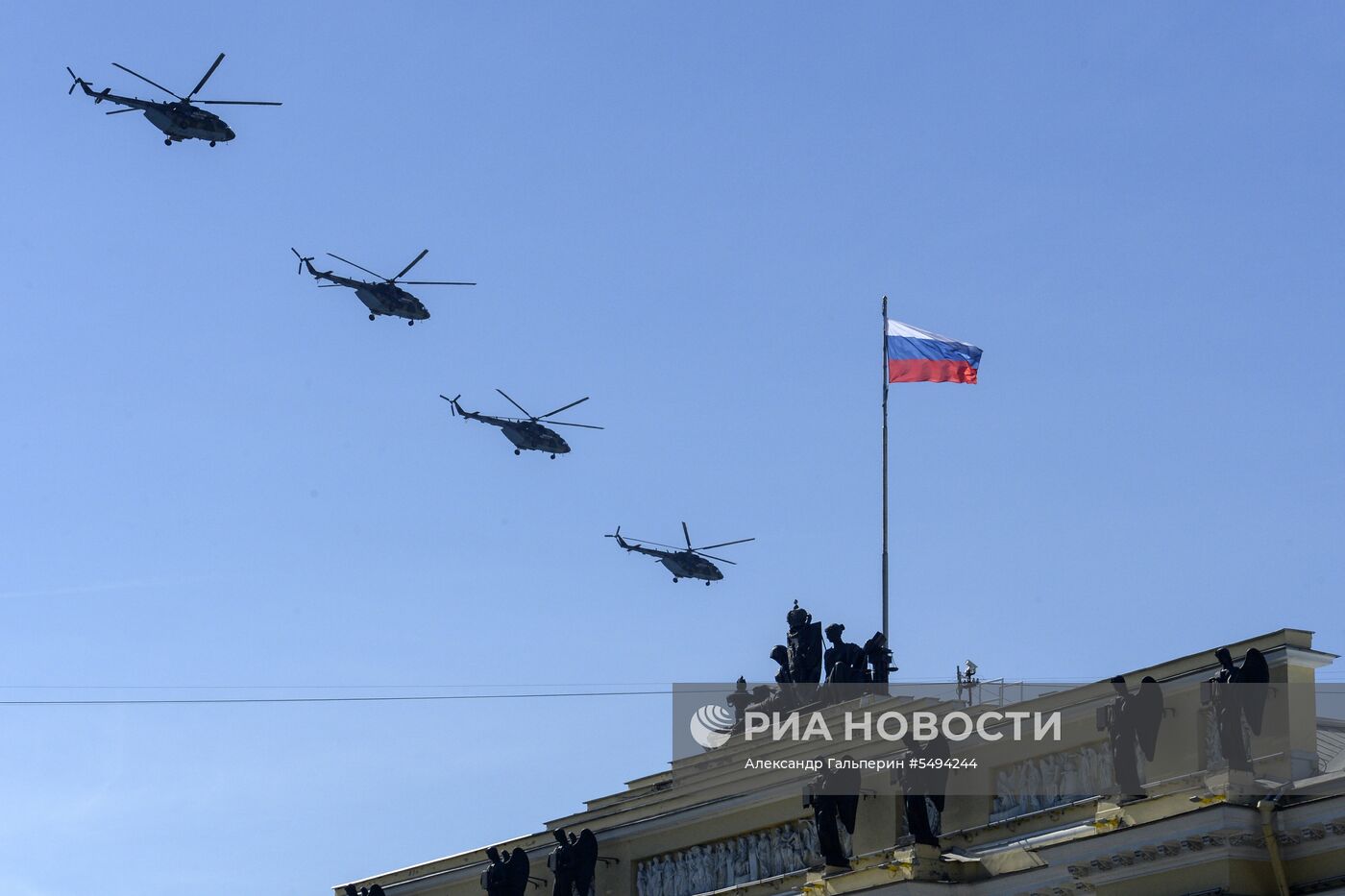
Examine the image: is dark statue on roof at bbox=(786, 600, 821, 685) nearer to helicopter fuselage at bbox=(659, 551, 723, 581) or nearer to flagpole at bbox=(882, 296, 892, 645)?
flagpole at bbox=(882, 296, 892, 645)

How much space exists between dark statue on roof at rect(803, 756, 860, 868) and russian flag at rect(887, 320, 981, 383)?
11.9 metres

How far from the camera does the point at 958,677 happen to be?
129 ft

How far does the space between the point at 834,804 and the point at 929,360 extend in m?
12.7

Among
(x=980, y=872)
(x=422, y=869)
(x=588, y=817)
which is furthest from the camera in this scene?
(x=422, y=869)

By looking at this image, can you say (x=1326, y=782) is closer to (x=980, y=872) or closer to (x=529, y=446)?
(x=980, y=872)

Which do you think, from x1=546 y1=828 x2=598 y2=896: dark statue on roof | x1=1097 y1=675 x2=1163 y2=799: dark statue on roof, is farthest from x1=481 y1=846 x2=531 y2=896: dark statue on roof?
x1=1097 y1=675 x2=1163 y2=799: dark statue on roof

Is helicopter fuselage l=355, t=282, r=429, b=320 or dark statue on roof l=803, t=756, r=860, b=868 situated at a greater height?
helicopter fuselage l=355, t=282, r=429, b=320

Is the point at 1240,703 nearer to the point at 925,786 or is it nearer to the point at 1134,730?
the point at 1134,730

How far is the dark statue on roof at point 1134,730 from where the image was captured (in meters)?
32.8

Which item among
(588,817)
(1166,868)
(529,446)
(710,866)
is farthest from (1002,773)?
(529,446)

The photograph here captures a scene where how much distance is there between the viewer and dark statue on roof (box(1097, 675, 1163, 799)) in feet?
108

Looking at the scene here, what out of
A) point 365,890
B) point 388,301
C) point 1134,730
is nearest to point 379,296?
point 388,301

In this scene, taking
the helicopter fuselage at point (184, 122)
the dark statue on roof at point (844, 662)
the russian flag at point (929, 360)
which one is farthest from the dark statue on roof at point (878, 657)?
the helicopter fuselage at point (184, 122)

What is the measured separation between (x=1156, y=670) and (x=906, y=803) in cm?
516
